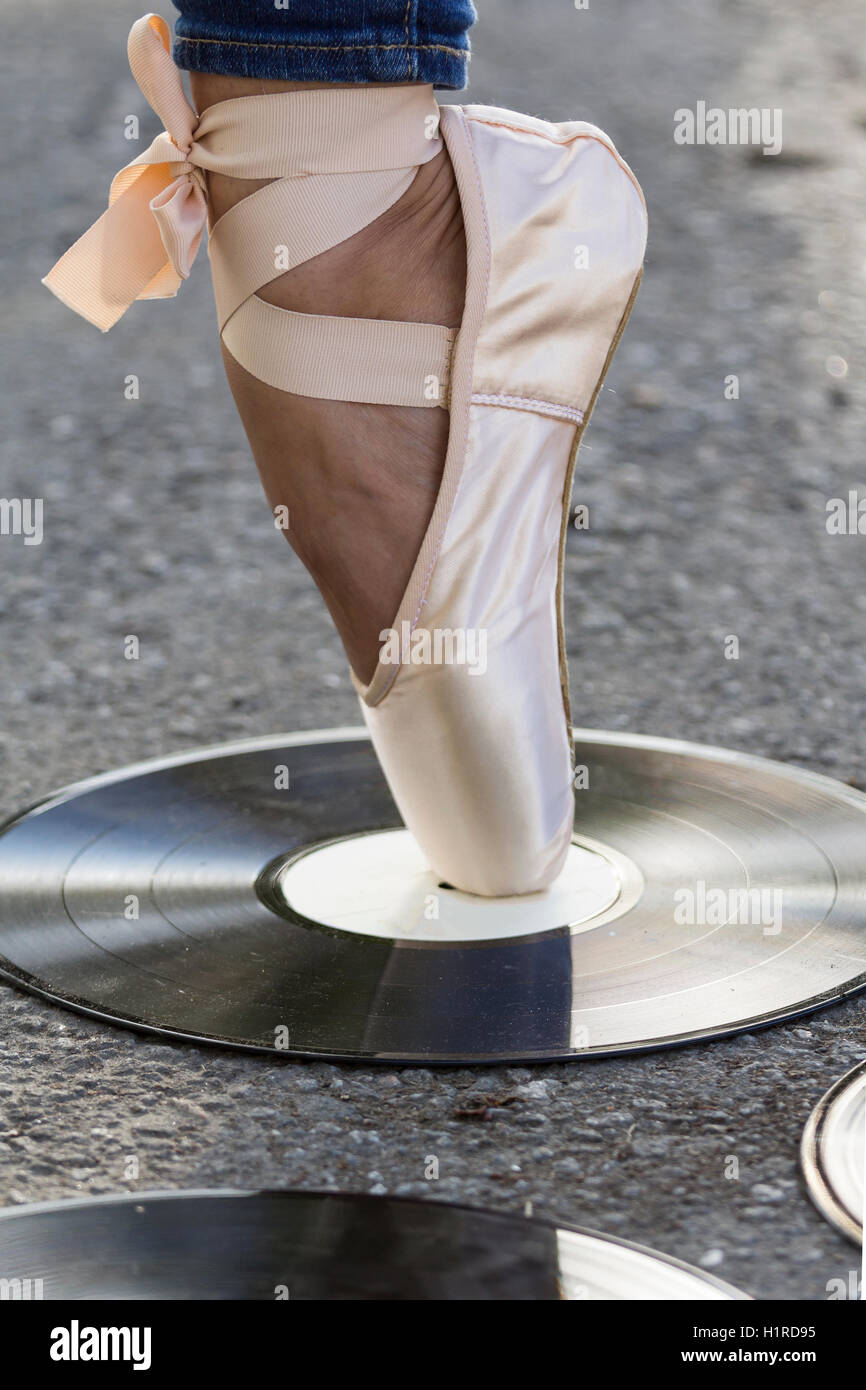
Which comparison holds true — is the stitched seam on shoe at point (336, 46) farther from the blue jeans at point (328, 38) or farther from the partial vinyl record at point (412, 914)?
the partial vinyl record at point (412, 914)

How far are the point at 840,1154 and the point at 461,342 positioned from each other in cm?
74

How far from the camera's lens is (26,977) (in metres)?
1.42

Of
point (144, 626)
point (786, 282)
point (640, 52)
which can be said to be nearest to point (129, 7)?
point (640, 52)

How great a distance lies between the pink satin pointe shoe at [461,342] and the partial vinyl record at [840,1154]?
39cm

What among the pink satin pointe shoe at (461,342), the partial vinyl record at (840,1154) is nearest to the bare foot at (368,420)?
the pink satin pointe shoe at (461,342)

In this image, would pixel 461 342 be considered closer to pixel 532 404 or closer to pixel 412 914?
pixel 532 404

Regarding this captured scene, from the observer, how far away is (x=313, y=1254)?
39.1 inches

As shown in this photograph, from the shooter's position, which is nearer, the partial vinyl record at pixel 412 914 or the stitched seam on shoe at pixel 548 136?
the partial vinyl record at pixel 412 914

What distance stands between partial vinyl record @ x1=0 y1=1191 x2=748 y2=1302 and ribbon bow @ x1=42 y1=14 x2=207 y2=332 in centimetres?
83

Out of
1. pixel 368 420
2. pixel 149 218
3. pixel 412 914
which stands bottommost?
pixel 412 914

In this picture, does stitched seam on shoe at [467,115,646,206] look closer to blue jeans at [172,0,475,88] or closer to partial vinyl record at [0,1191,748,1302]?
blue jeans at [172,0,475,88]

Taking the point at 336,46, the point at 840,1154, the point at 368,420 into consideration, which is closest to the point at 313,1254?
the point at 840,1154

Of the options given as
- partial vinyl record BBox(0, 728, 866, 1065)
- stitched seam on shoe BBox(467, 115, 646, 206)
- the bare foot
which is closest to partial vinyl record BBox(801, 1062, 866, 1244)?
partial vinyl record BBox(0, 728, 866, 1065)

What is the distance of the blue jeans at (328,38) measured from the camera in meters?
1.34
